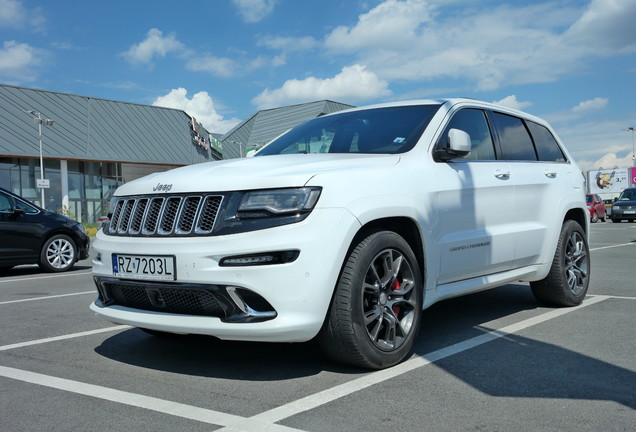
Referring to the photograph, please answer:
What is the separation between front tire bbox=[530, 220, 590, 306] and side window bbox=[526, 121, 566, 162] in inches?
25.2

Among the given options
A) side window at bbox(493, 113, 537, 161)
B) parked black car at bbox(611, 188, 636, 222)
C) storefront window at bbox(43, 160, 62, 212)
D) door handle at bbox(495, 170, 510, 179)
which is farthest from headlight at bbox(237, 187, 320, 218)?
storefront window at bbox(43, 160, 62, 212)

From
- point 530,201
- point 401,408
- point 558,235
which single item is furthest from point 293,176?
point 558,235

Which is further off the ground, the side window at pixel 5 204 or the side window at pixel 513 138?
the side window at pixel 513 138

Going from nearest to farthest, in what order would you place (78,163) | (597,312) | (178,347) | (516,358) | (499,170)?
(516,358)
(178,347)
(499,170)
(597,312)
(78,163)

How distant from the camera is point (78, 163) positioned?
127ft

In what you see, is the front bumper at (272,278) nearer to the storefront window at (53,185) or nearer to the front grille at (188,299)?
the front grille at (188,299)

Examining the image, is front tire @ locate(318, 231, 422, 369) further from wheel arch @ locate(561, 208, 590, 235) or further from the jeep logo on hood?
wheel arch @ locate(561, 208, 590, 235)

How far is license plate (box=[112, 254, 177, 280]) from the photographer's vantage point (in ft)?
11.5

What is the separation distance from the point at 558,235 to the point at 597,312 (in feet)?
2.43

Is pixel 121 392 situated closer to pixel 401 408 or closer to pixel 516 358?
pixel 401 408

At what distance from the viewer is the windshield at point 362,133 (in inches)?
175

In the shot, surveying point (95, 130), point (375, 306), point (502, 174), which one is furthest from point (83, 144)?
point (375, 306)

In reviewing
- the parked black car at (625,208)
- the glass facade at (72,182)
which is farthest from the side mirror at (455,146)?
the glass facade at (72,182)

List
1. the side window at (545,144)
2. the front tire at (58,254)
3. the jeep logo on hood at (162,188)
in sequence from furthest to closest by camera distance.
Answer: the front tire at (58,254) → the side window at (545,144) → the jeep logo on hood at (162,188)
